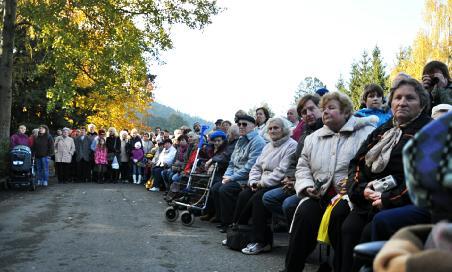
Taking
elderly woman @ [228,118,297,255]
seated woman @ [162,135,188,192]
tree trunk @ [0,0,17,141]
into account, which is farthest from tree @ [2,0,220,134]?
elderly woman @ [228,118,297,255]

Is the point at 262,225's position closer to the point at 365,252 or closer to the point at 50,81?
the point at 365,252

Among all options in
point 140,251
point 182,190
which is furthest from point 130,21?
point 140,251

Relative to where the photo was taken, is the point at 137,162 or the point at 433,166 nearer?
the point at 433,166

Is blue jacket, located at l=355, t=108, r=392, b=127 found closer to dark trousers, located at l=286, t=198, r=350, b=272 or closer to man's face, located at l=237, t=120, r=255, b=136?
dark trousers, located at l=286, t=198, r=350, b=272

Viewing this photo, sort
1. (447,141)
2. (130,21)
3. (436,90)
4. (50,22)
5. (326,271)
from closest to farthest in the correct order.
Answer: (447,141)
(326,271)
(436,90)
(50,22)
(130,21)

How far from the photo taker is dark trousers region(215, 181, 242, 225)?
811cm

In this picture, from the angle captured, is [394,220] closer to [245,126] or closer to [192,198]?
[245,126]

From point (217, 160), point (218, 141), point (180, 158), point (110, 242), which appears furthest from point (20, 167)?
point (110, 242)

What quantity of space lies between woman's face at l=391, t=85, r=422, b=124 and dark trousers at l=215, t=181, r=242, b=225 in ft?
14.2

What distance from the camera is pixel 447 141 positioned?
1405mm

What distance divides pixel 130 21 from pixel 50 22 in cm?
348

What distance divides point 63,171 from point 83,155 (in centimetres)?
96

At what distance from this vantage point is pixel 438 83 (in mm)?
6301

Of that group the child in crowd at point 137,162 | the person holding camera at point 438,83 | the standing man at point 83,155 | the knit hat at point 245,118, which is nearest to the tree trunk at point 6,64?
the standing man at point 83,155
